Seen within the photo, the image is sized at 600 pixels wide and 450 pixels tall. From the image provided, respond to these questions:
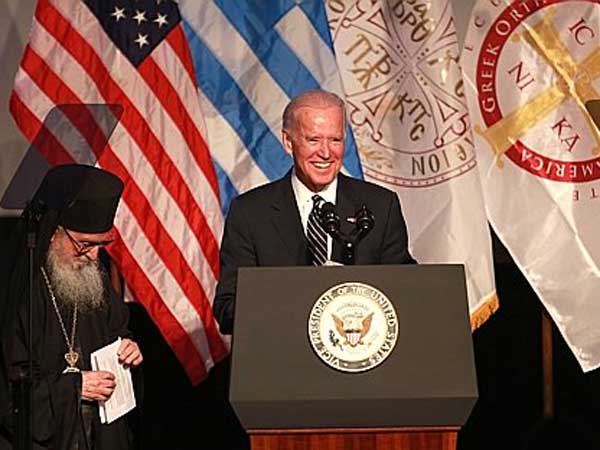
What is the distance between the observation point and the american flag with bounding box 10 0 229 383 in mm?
5812

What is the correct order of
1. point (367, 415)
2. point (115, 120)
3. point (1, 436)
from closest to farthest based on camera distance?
1. point (367, 415)
2. point (1, 436)
3. point (115, 120)

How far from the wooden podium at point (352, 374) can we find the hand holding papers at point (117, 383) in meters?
0.95

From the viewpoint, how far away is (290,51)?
5973mm

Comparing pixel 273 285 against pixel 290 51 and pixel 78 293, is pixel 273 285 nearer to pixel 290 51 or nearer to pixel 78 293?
pixel 78 293

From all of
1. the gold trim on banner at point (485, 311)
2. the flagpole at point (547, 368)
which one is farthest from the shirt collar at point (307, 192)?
the flagpole at point (547, 368)

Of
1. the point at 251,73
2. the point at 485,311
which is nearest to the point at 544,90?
the point at 485,311

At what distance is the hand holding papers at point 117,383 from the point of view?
174 inches

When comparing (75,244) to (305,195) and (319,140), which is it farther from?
(319,140)

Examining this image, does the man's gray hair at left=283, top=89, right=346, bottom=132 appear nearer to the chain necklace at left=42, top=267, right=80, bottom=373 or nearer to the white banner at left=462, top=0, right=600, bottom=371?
the chain necklace at left=42, top=267, right=80, bottom=373

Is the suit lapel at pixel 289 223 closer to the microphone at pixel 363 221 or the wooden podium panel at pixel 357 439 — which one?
the microphone at pixel 363 221

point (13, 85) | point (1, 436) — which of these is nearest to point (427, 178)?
point (13, 85)

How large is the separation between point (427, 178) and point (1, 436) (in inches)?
92.4

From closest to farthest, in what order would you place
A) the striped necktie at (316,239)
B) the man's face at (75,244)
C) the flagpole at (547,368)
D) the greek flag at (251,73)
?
the striped necktie at (316,239), the man's face at (75,244), the greek flag at (251,73), the flagpole at (547,368)

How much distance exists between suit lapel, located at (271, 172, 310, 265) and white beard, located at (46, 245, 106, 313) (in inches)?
25.4
